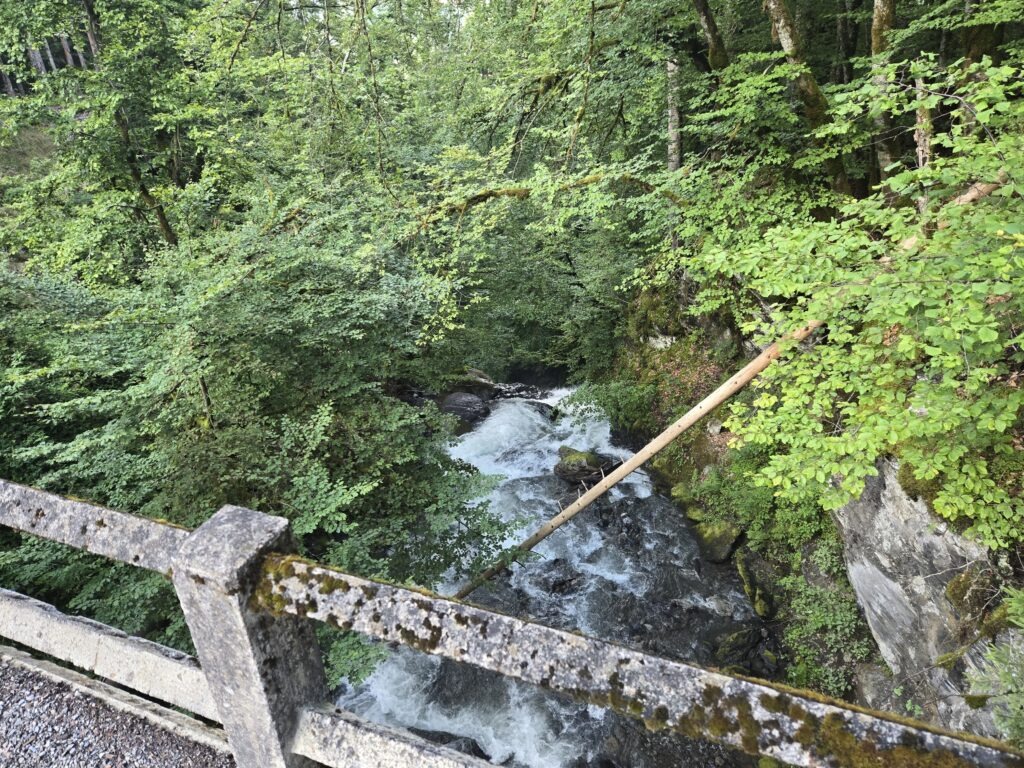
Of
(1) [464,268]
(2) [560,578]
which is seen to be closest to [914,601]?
(2) [560,578]

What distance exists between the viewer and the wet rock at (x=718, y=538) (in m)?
9.13

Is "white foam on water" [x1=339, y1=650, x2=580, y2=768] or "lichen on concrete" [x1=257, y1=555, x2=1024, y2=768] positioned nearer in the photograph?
"lichen on concrete" [x1=257, y1=555, x2=1024, y2=768]

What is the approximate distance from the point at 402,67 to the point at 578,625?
32.9 feet

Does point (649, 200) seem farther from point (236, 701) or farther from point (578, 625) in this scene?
point (236, 701)

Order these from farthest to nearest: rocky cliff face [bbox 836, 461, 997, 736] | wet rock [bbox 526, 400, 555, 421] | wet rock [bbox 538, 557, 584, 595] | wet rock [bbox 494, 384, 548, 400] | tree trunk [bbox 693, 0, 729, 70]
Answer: wet rock [bbox 494, 384, 548, 400], wet rock [bbox 526, 400, 555, 421], wet rock [bbox 538, 557, 584, 595], tree trunk [bbox 693, 0, 729, 70], rocky cliff face [bbox 836, 461, 997, 736]

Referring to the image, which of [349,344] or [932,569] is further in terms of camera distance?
[349,344]

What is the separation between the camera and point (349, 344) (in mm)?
7254

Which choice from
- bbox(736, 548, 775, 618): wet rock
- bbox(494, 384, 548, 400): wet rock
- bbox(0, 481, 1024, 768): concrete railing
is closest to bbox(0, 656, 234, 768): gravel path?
bbox(0, 481, 1024, 768): concrete railing

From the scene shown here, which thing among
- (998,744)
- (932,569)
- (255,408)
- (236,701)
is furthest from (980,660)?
(255,408)

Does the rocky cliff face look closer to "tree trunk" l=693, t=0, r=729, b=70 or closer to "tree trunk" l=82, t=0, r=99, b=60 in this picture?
"tree trunk" l=693, t=0, r=729, b=70

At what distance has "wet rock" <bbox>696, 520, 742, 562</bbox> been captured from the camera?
9134mm

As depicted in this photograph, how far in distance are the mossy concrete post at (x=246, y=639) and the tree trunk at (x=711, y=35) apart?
340 inches

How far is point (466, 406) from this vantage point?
16.1m

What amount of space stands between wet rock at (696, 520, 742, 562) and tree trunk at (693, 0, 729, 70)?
7662 mm
